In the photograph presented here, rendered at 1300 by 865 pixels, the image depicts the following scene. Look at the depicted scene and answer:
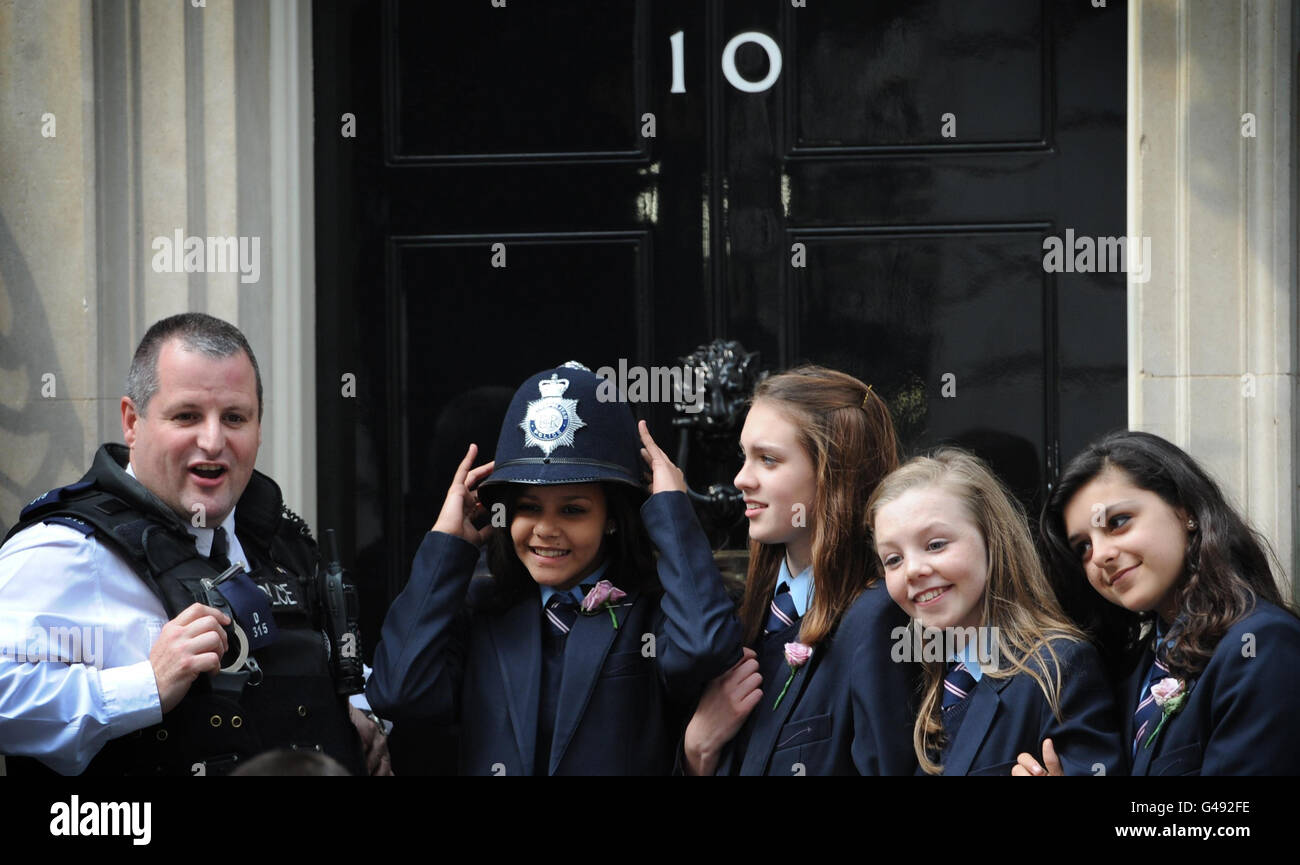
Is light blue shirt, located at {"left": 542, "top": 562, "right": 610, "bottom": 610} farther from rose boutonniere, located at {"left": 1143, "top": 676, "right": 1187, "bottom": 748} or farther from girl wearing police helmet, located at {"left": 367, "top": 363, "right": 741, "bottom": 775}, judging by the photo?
rose boutonniere, located at {"left": 1143, "top": 676, "right": 1187, "bottom": 748}

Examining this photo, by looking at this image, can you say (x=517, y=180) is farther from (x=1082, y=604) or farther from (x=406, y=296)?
(x=1082, y=604)

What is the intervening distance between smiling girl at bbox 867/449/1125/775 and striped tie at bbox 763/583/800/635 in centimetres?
37

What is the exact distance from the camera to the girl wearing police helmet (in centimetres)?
370

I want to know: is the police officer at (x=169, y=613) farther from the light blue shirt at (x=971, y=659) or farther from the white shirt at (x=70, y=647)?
the light blue shirt at (x=971, y=659)

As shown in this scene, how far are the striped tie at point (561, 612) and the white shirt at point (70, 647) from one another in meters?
0.96

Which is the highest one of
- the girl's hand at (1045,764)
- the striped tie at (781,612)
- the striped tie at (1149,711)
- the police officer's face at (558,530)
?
the police officer's face at (558,530)

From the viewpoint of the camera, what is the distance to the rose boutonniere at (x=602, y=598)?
12.5 ft

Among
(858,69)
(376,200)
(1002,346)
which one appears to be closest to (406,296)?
(376,200)

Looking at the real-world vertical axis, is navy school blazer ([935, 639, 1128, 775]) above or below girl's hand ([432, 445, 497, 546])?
below

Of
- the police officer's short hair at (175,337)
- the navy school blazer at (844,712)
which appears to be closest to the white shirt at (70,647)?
the police officer's short hair at (175,337)

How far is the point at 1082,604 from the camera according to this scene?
371 centimetres

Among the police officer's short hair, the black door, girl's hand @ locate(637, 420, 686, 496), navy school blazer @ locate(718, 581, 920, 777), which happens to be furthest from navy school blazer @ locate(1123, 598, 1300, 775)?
the police officer's short hair

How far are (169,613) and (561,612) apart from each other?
97 cm
